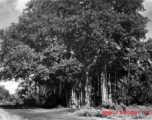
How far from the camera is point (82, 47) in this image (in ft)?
112

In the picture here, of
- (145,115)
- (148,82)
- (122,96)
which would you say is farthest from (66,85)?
(145,115)

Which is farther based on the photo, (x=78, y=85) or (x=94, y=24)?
(x=78, y=85)

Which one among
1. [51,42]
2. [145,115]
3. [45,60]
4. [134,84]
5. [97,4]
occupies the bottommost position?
[145,115]

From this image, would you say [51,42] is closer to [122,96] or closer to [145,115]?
[122,96]

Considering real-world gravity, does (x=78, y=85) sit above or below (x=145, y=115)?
above

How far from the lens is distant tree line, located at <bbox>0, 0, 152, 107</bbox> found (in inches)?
1227

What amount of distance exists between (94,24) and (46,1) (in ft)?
34.8

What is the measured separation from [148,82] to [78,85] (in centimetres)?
1005

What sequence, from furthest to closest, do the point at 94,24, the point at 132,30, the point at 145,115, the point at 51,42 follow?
1. the point at 51,42
2. the point at 132,30
3. the point at 94,24
4. the point at 145,115

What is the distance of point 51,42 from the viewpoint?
33.9 m

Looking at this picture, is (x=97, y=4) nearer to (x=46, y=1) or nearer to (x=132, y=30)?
(x=132, y=30)

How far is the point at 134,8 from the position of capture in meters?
34.4

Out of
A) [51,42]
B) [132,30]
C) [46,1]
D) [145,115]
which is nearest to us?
[145,115]

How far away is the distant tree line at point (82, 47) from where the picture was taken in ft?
102
